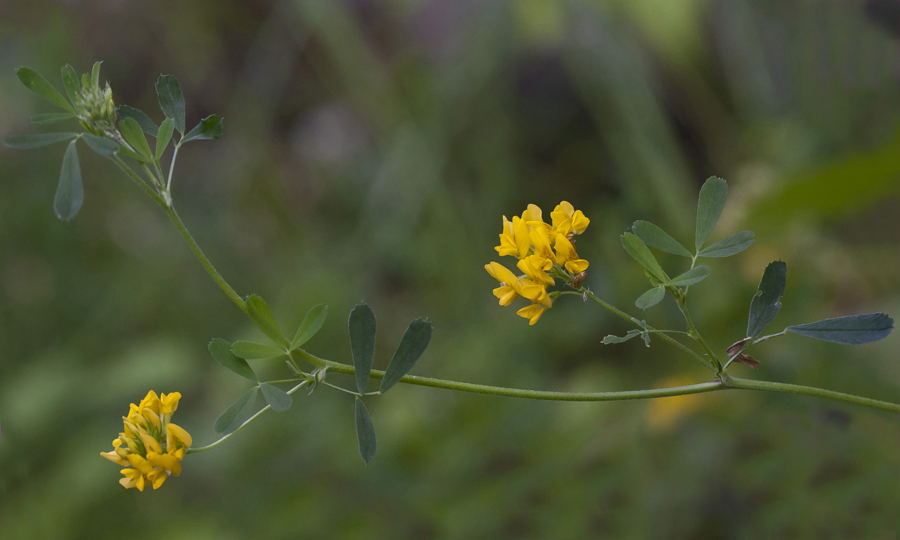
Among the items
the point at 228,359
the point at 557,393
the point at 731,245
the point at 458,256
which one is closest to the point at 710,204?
the point at 731,245

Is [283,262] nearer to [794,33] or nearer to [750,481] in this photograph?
[750,481]

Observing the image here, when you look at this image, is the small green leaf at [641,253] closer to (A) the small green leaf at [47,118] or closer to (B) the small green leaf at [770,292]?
(B) the small green leaf at [770,292]

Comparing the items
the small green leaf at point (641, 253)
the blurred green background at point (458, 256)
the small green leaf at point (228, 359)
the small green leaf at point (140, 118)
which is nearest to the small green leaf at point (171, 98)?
the small green leaf at point (140, 118)

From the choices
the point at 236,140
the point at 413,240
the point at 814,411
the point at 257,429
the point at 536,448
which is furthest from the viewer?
the point at 236,140

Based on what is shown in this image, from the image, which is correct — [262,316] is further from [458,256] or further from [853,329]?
[458,256]

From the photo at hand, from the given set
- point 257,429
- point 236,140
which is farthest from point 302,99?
point 257,429

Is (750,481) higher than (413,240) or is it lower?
lower

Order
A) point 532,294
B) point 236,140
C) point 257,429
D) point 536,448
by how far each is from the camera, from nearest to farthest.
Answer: point 532,294 → point 536,448 → point 257,429 → point 236,140
